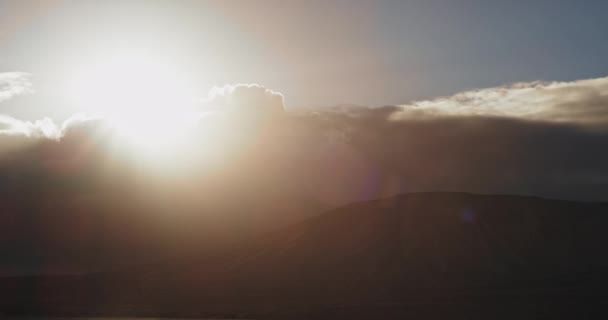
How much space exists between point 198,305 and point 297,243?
133ft

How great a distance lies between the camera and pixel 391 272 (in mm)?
115688

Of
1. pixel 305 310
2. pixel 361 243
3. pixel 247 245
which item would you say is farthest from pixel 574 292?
pixel 247 245

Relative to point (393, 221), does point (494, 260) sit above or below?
below

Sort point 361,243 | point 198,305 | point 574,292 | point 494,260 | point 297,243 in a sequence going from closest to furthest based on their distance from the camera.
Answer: point 574,292 < point 198,305 < point 494,260 < point 361,243 < point 297,243

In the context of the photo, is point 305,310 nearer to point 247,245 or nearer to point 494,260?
point 494,260

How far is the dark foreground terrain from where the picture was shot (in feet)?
290

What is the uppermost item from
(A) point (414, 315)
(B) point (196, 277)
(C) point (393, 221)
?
(C) point (393, 221)

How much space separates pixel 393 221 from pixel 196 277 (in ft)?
124

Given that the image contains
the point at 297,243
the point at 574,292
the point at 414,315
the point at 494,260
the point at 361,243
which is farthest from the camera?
the point at 297,243

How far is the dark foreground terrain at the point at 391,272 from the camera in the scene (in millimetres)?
88500

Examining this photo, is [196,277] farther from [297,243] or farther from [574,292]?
[574,292]

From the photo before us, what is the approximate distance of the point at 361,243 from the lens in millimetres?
130500

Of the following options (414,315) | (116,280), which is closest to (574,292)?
(414,315)

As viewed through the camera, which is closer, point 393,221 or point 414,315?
point 414,315
